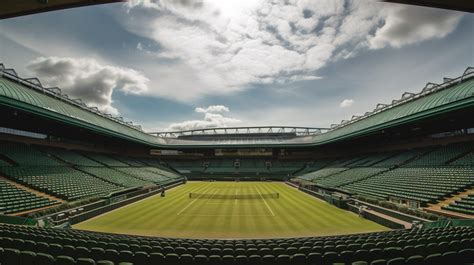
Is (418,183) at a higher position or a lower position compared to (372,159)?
lower

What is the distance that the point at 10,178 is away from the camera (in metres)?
24.9

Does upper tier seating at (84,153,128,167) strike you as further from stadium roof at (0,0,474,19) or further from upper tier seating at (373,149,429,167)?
upper tier seating at (373,149,429,167)

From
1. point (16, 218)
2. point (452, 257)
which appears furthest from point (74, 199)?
point (452, 257)

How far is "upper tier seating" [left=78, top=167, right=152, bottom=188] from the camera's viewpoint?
35.5m

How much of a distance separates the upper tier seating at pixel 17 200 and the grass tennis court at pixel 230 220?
4.76 meters

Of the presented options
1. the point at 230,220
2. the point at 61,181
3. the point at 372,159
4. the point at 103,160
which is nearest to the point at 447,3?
the point at 230,220

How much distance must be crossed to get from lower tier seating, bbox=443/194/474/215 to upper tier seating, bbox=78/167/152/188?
119ft

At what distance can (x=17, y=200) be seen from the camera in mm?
20031

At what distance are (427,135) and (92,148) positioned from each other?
61166 mm

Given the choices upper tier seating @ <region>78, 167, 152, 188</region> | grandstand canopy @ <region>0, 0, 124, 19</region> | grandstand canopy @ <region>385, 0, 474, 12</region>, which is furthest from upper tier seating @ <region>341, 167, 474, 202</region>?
upper tier seating @ <region>78, 167, 152, 188</region>

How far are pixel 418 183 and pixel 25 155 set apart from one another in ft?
155

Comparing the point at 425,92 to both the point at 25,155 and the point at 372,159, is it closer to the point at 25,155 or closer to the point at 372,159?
the point at 372,159

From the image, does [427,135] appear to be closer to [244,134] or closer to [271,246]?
[271,246]

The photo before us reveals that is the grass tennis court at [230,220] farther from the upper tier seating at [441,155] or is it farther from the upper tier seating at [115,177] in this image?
the upper tier seating at [441,155]
